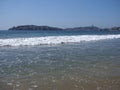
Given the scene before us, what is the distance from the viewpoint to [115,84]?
22.5ft

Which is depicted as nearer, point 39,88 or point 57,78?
point 39,88

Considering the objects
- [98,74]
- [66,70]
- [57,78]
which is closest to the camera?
[57,78]

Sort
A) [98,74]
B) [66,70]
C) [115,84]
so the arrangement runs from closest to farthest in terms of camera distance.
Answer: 1. [115,84]
2. [98,74]
3. [66,70]

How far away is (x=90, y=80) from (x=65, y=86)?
107 centimetres

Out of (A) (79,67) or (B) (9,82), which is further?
(A) (79,67)

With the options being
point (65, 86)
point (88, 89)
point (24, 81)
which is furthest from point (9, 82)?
point (88, 89)

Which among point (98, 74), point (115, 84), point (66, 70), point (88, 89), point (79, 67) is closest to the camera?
point (88, 89)

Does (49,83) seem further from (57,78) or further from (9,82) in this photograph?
(9,82)

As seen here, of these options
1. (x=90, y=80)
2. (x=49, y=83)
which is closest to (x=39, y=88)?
(x=49, y=83)

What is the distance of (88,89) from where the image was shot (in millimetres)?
6332

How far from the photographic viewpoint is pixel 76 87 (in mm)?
6531

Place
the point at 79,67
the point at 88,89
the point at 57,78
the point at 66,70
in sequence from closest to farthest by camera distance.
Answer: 1. the point at 88,89
2. the point at 57,78
3. the point at 66,70
4. the point at 79,67

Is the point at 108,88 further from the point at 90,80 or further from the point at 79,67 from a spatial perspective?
the point at 79,67

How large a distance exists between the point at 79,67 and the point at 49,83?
282 centimetres
